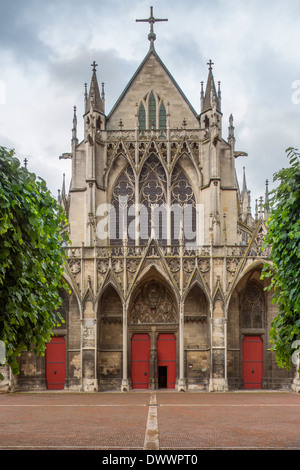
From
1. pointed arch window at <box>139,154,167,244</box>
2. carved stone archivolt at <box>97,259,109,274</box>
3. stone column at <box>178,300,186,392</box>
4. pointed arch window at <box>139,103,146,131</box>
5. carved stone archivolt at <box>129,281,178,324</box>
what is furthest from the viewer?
pointed arch window at <box>139,103,146,131</box>

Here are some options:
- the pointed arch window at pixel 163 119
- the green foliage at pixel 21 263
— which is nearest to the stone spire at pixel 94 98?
the pointed arch window at pixel 163 119

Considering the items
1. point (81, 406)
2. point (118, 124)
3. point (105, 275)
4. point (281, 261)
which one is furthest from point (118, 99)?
point (281, 261)

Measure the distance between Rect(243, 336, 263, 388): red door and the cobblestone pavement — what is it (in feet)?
22.3

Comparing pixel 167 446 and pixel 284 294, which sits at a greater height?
pixel 284 294

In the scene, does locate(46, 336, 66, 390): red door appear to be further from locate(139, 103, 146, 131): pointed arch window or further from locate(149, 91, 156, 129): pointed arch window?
locate(149, 91, 156, 129): pointed arch window

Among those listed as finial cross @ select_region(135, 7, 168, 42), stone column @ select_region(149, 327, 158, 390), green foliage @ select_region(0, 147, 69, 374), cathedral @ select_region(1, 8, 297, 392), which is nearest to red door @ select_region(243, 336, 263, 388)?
cathedral @ select_region(1, 8, 297, 392)

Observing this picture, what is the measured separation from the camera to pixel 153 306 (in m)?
34.8

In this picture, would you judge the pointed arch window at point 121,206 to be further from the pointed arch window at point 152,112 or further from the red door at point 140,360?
the red door at point 140,360

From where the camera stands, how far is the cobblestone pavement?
13.5 metres

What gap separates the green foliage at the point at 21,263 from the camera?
1166cm

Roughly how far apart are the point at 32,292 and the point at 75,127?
27918mm

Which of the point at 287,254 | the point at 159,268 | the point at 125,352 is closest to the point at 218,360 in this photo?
the point at 125,352

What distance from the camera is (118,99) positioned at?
40.0m
